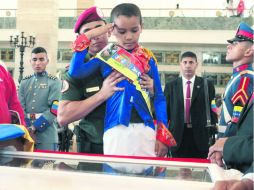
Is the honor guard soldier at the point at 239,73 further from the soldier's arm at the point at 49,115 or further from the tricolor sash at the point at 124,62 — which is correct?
the soldier's arm at the point at 49,115

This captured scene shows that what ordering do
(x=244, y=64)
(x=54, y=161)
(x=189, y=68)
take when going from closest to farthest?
1. (x=54, y=161)
2. (x=244, y=64)
3. (x=189, y=68)

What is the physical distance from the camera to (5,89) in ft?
6.26

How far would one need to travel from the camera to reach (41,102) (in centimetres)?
318

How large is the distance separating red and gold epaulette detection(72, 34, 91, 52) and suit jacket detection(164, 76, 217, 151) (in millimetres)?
1662

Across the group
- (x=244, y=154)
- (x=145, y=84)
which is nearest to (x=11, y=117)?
(x=145, y=84)

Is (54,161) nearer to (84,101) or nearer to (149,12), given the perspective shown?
(84,101)

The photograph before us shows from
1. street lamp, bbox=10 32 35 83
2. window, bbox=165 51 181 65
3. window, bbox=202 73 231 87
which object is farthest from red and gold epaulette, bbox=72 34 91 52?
window, bbox=202 73 231 87

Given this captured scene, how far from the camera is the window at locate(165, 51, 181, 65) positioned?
17281 mm

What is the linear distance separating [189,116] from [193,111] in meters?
0.05

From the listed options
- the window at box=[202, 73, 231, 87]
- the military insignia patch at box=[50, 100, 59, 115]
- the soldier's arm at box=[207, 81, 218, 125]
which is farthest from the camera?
the window at box=[202, 73, 231, 87]

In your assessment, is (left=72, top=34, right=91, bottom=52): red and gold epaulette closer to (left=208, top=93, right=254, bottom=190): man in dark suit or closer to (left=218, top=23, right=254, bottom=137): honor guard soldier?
(left=208, top=93, right=254, bottom=190): man in dark suit

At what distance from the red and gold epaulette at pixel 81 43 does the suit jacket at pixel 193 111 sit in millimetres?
1662

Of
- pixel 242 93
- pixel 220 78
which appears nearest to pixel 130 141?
pixel 242 93

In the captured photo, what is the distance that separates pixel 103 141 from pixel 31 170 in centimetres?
72
